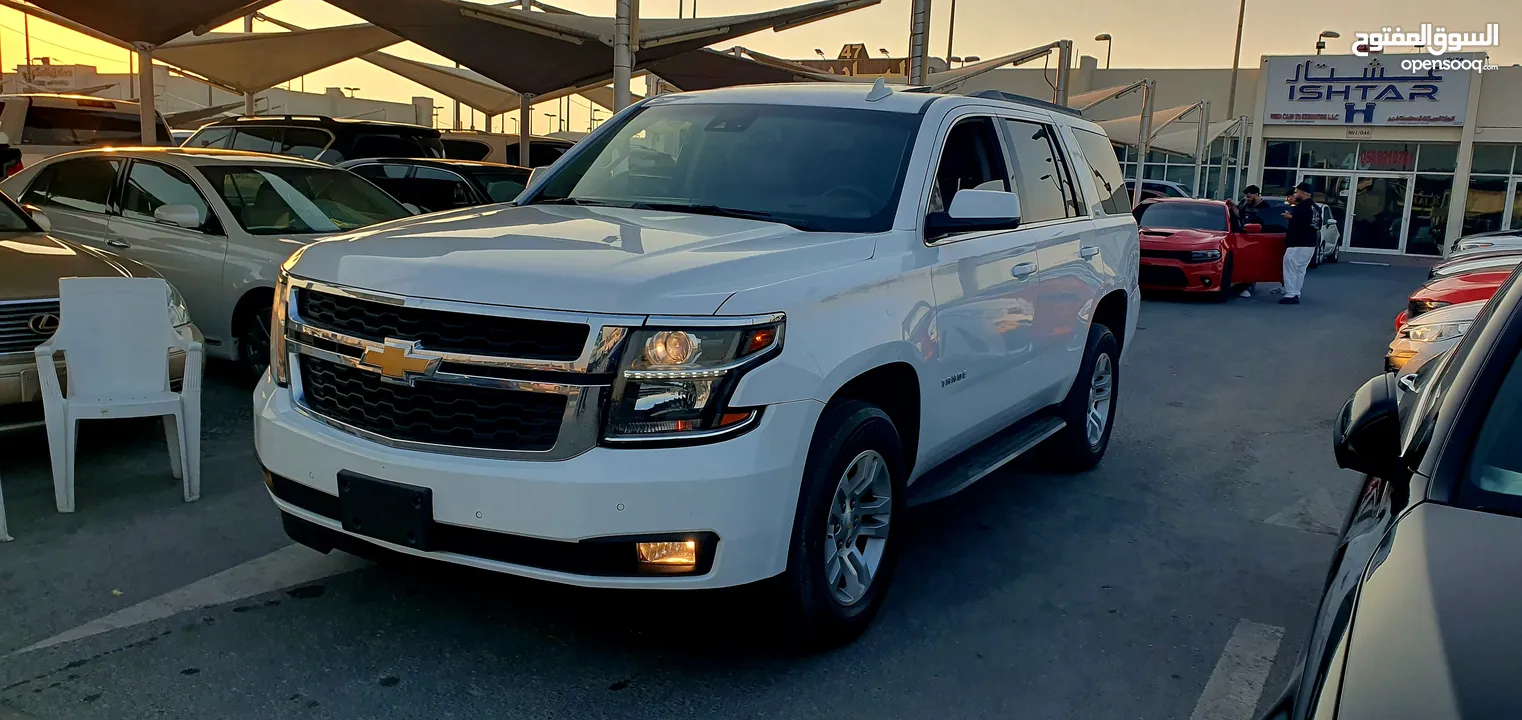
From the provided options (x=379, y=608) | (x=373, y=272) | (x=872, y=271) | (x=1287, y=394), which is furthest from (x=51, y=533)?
(x=1287, y=394)

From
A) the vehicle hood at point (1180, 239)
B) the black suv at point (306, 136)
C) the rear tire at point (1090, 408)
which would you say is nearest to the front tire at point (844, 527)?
the rear tire at point (1090, 408)

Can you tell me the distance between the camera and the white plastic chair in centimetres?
512

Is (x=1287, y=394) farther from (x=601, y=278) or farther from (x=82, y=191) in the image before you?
(x=82, y=191)

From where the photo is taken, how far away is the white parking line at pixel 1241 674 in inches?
147

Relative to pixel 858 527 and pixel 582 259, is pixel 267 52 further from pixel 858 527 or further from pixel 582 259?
pixel 858 527

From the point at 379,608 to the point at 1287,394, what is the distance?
8.11m

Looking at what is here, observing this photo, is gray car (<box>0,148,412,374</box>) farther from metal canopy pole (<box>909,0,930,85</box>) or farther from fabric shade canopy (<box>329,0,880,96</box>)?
metal canopy pole (<box>909,0,930,85</box>)

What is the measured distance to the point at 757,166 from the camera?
482 centimetres

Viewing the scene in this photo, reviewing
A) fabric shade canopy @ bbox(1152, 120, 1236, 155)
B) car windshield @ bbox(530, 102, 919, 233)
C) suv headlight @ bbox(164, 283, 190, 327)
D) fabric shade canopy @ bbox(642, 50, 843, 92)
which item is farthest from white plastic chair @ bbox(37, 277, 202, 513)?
fabric shade canopy @ bbox(1152, 120, 1236, 155)

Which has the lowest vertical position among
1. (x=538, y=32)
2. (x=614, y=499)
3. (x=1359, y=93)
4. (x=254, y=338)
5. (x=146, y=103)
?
(x=254, y=338)

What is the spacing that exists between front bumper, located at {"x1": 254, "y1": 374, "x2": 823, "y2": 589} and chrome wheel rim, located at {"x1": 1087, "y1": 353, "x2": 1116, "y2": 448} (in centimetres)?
347

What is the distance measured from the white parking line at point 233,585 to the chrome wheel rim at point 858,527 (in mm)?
1967

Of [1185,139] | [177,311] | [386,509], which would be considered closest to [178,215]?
[177,311]

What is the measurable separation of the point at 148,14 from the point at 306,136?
3.52 m
